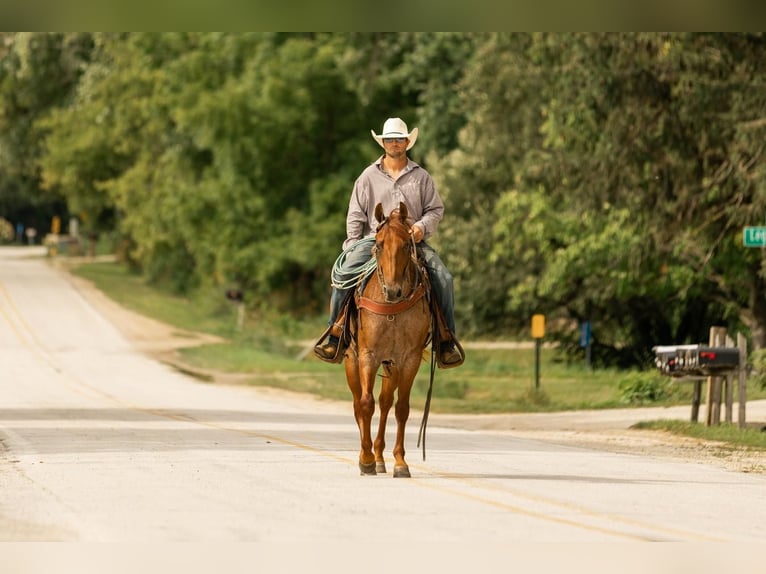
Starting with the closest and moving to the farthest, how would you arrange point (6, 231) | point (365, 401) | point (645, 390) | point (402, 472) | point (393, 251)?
point (393, 251) < point (402, 472) < point (365, 401) < point (645, 390) < point (6, 231)

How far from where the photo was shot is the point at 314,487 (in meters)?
14.7

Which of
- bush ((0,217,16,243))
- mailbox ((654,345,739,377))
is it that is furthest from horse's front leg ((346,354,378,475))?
bush ((0,217,16,243))

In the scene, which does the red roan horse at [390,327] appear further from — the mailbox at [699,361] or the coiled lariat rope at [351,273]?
the mailbox at [699,361]

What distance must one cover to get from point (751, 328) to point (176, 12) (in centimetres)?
2918

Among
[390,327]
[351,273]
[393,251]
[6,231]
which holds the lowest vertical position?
[390,327]

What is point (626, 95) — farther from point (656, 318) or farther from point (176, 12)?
point (176, 12)

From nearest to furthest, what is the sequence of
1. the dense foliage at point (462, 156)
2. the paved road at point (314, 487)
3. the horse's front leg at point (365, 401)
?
the paved road at point (314, 487), the horse's front leg at point (365, 401), the dense foliage at point (462, 156)

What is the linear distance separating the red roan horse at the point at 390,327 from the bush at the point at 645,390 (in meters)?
15.9

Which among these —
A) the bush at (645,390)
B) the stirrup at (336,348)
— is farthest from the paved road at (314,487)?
the bush at (645,390)

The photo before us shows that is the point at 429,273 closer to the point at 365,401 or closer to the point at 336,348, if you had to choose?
the point at 336,348

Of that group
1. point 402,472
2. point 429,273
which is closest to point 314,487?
point 402,472

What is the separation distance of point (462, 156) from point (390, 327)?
112 feet

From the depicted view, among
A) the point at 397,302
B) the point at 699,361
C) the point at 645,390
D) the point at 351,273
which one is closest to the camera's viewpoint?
the point at 397,302

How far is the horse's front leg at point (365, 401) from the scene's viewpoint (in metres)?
15.5
